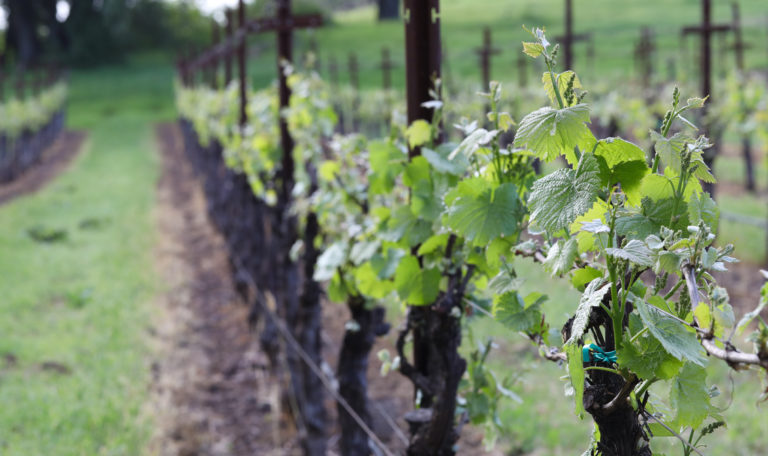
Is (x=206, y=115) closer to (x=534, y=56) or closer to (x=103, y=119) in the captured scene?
(x=534, y=56)

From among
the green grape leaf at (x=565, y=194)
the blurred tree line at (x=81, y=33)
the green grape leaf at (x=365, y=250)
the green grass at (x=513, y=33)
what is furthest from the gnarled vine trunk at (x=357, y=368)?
the blurred tree line at (x=81, y=33)

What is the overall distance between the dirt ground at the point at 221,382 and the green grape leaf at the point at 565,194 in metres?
1.75

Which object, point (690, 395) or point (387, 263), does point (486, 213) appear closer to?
point (690, 395)

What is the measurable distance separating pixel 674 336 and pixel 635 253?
0.47 feet

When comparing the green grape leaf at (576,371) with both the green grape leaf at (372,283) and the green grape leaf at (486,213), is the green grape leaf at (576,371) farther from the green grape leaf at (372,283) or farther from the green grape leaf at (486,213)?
the green grape leaf at (372,283)

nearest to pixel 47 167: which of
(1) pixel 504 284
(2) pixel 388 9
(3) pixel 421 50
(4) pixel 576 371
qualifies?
(3) pixel 421 50

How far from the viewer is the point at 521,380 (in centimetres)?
242

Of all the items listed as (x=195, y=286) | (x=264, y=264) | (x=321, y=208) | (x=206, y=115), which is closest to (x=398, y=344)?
(x=321, y=208)

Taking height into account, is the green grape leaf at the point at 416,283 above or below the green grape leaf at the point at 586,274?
below

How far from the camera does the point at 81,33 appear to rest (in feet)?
193

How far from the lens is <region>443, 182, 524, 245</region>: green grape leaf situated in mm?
1809

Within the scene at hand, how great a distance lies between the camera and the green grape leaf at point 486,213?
5.93 ft

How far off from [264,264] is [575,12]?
57.6 m

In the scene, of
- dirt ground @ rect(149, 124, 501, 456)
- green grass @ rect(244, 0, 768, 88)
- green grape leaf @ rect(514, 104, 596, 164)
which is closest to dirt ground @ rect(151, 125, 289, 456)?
dirt ground @ rect(149, 124, 501, 456)
